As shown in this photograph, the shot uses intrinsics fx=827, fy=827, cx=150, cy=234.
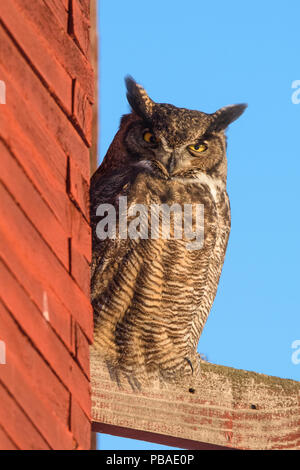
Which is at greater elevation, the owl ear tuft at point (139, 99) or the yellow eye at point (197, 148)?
the owl ear tuft at point (139, 99)

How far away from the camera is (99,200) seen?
3902mm

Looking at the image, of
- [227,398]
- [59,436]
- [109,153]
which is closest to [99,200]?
[109,153]

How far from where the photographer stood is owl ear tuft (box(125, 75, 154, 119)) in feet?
14.0

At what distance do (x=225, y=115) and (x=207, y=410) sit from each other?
1791mm

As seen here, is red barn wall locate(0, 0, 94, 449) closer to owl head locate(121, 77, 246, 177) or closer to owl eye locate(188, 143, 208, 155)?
owl head locate(121, 77, 246, 177)

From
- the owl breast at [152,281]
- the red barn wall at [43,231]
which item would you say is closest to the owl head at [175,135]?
the owl breast at [152,281]

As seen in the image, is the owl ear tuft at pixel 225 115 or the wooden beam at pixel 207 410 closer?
the wooden beam at pixel 207 410

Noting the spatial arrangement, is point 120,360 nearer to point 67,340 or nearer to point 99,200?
point 99,200

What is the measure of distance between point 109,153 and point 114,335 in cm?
117

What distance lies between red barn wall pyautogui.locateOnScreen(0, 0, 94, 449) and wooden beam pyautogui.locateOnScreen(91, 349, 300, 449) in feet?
2.01

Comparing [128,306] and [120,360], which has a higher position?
[128,306]

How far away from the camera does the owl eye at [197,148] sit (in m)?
4.29

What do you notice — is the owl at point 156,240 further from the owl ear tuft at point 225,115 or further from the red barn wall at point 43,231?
the red barn wall at point 43,231

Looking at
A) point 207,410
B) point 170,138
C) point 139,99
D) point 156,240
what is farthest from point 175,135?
point 207,410
